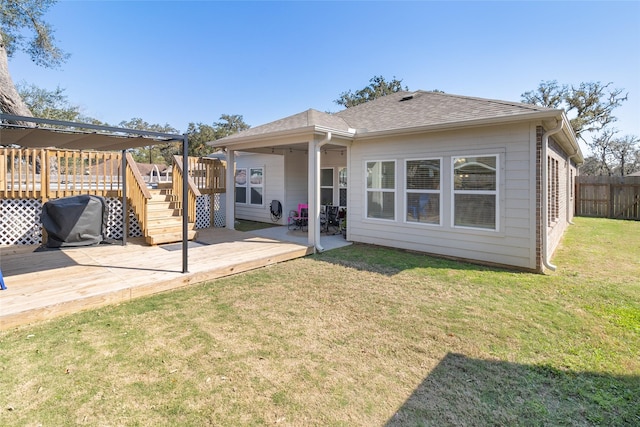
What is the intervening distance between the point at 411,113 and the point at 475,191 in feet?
8.70

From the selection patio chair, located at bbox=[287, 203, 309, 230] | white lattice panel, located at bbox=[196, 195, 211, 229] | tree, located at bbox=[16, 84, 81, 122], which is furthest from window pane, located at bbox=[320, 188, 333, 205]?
tree, located at bbox=[16, 84, 81, 122]

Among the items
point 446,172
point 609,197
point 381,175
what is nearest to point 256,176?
point 381,175

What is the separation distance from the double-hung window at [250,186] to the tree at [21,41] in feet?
35.5

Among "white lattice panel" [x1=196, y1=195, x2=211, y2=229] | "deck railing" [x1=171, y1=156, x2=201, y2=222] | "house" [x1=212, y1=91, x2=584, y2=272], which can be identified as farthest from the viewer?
"white lattice panel" [x1=196, y1=195, x2=211, y2=229]

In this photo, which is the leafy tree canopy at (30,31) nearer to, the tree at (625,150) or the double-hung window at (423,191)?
the double-hung window at (423,191)

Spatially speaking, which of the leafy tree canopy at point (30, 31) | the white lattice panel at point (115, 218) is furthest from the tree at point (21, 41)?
the white lattice panel at point (115, 218)

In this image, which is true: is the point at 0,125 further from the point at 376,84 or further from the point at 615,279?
the point at 376,84

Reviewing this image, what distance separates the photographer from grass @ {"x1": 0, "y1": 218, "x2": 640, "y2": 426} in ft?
7.12

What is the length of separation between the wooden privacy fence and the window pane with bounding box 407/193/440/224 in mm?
12720

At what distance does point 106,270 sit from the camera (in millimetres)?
4977

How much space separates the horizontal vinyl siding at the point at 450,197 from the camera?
5.52 m

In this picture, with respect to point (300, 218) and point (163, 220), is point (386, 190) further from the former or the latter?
point (163, 220)

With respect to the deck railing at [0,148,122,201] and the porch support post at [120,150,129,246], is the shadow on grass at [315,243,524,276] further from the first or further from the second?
the deck railing at [0,148,122,201]

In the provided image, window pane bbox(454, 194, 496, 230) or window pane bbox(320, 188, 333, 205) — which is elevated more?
window pane bbox(320, 188, 333, 205)
